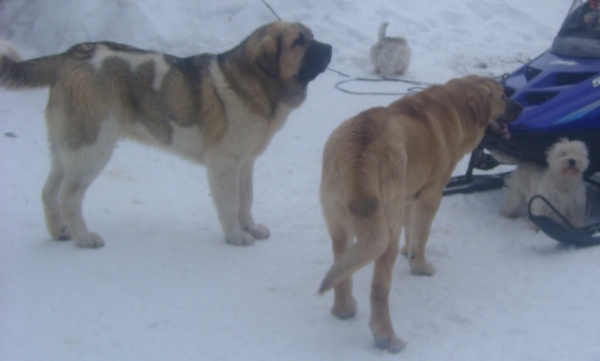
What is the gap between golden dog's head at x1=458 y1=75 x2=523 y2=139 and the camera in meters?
3.99

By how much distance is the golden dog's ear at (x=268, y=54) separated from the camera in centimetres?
410

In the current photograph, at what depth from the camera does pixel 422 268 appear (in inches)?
152

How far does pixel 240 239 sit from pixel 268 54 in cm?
147

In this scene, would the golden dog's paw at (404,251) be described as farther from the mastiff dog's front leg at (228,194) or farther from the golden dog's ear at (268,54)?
the golden dog's ear at (268,54)

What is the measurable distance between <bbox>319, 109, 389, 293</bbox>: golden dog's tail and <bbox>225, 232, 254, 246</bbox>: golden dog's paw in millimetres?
1617

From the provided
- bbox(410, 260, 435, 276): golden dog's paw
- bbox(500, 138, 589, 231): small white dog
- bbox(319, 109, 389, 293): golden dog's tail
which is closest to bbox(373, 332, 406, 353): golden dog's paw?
bbox(319, 109, 389, 293): golden dog's tail

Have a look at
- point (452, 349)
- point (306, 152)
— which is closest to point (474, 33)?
point (306, 152)

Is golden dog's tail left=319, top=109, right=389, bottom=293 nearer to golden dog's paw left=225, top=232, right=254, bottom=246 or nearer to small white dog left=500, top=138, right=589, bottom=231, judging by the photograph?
golden dog's paw left=225, top=232, right=254, bottom=246

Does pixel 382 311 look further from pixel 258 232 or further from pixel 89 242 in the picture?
pixel 89 242

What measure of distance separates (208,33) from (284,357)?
8.03 m

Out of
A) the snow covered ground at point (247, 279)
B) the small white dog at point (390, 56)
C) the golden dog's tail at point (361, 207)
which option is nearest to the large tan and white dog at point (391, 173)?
the golden dog's tail at point (361, 207)

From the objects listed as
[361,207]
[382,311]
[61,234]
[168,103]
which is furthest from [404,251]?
[61,234]

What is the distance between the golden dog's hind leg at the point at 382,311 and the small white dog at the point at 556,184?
7.43ft

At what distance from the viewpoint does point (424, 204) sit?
3.76 metres
